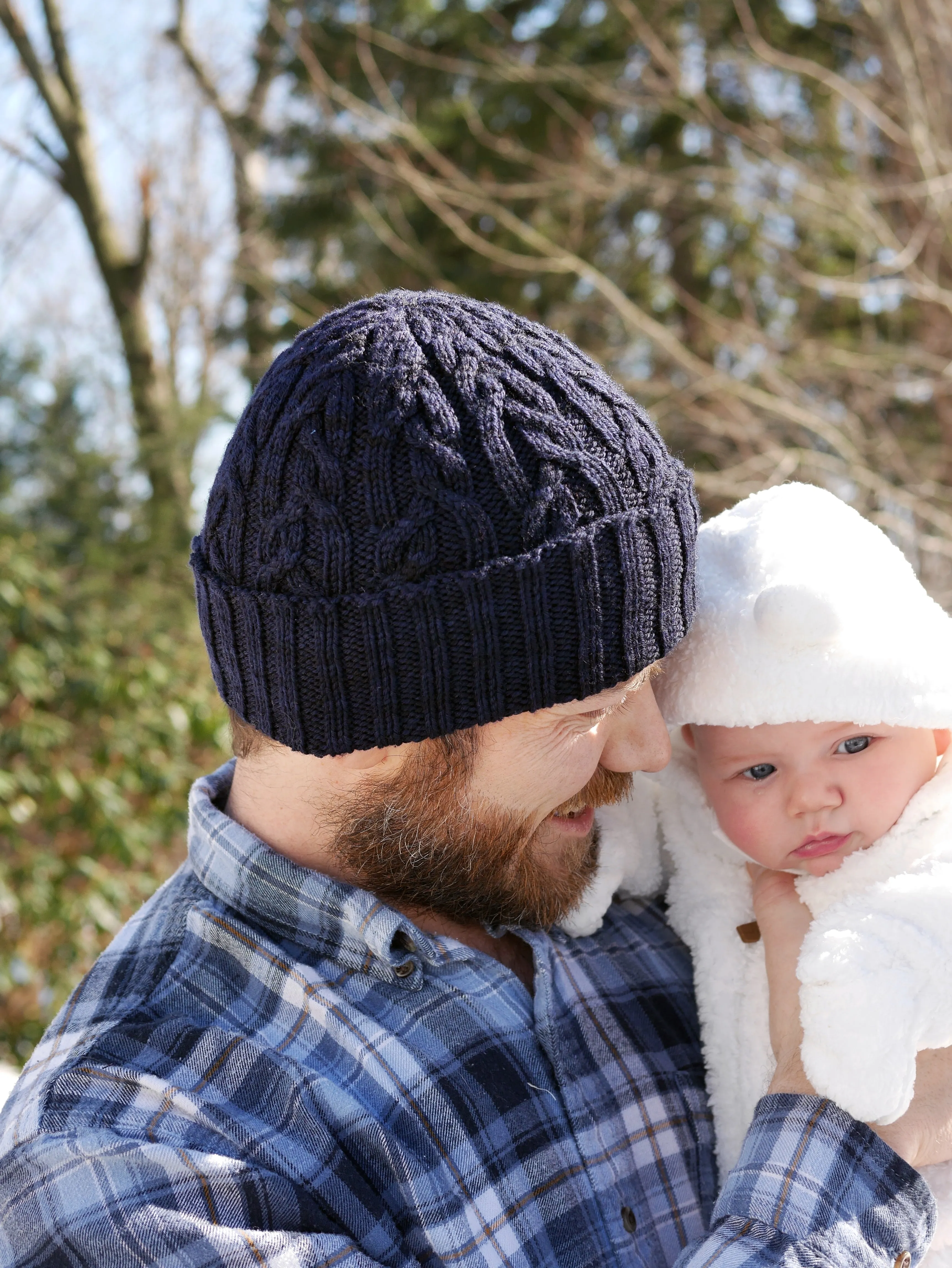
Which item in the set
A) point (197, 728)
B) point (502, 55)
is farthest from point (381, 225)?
point (197, 728)

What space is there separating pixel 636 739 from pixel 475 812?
0.24 meters

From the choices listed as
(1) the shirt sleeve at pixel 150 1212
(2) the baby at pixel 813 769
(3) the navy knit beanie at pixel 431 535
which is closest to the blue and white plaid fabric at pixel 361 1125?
(1) the shirt sleeve at pixel 150 1212

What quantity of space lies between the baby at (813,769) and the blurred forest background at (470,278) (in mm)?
2536

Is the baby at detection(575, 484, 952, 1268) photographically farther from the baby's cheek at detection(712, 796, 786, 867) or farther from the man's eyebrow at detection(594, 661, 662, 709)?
the man's eyebrow at detection(594, 661, 662, 709)

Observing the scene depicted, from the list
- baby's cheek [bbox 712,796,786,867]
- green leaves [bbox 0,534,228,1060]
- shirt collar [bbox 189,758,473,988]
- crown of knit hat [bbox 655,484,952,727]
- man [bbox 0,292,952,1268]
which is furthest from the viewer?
green leaves [bbox 0,534,228,1060]

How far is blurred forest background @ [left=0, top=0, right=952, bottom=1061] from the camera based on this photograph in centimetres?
436

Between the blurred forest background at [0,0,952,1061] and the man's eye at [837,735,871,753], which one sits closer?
the man's eye at [837,735,871,753]

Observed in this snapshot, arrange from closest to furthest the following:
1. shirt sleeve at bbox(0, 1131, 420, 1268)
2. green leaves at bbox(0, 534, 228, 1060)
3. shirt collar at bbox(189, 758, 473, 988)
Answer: shirt sleeve at bbox(0, 1131, 420, 1268) → shirt collar at bbox(189, 758, 473, 988) → green leaves at bbox(0, 534, 228, 1060)

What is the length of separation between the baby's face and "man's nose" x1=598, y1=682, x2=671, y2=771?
17 centimetres

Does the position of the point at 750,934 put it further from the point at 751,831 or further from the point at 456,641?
the point at 456,641

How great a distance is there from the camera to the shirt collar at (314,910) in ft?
4.48

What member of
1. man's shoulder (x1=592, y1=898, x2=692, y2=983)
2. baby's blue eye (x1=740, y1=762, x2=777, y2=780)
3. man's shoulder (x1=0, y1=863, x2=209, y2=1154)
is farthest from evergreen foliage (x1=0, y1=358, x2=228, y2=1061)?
baby's blue eye (x1=740, y1=762, x2=777, y2=780)

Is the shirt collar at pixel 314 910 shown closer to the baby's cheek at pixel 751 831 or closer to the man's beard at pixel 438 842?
the man's beard at pixel 438 842

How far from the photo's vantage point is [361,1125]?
1259 millimetres
